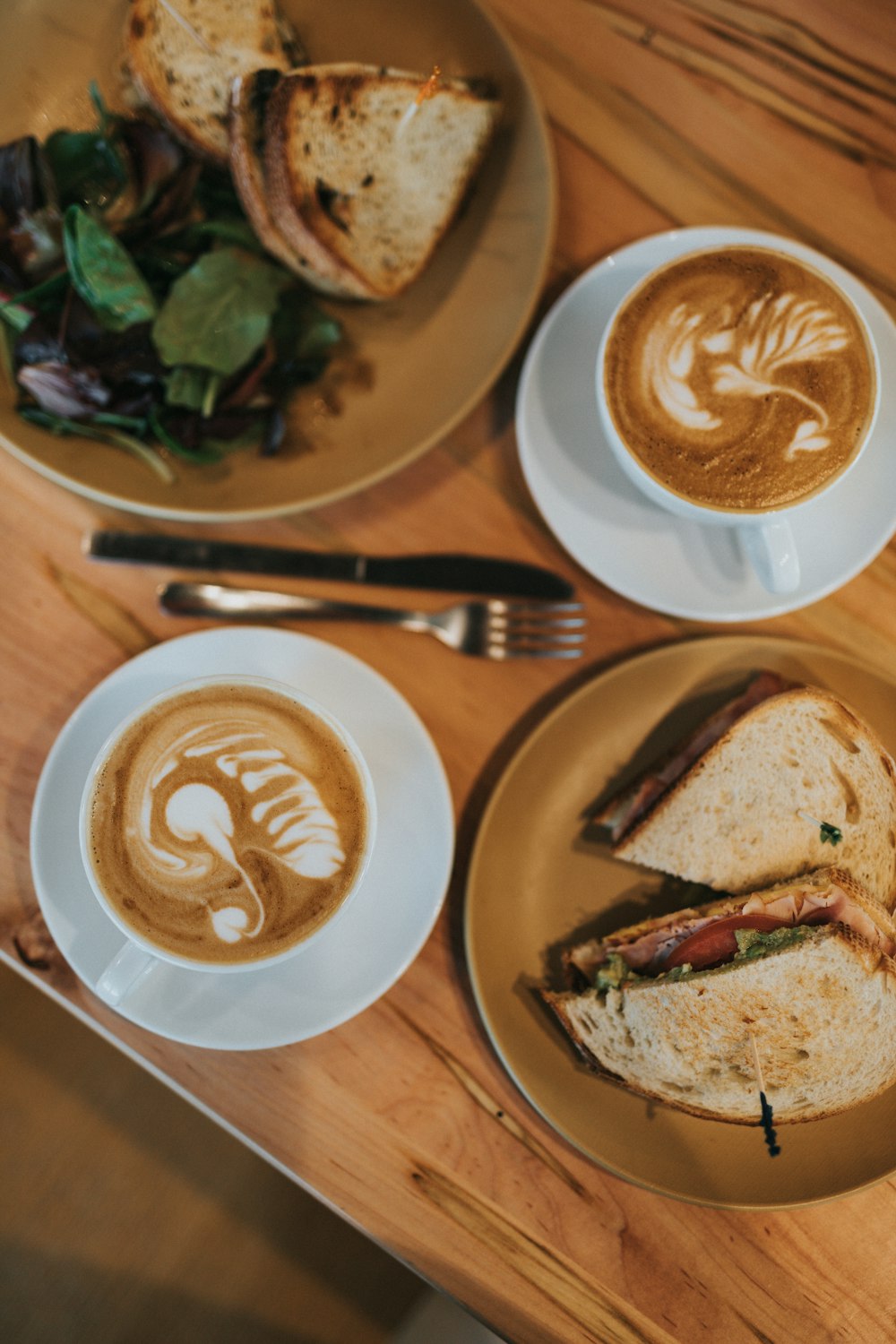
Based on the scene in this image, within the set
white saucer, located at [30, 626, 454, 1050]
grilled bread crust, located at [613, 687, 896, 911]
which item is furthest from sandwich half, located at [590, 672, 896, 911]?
white saucer, located at [30, 626, 454, 1050]

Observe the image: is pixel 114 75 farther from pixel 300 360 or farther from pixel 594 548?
pixel 594 548

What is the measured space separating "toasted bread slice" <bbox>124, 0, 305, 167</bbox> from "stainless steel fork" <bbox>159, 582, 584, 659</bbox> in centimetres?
70

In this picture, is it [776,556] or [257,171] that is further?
[257,171]

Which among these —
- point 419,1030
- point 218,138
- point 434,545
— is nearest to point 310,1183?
point 419,1030

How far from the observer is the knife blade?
1396mm

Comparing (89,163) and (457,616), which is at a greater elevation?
(89,163)

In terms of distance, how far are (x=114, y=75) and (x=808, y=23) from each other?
1.10 meters

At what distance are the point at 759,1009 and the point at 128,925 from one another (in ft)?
2.87

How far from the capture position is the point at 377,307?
4.71ft

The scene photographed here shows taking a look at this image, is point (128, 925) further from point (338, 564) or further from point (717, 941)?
point (717, 941)

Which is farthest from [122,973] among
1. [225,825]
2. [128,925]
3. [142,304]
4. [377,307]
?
[377,307]

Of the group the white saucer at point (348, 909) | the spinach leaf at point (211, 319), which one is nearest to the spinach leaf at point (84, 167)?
the spinach leaf at point (211, 319)

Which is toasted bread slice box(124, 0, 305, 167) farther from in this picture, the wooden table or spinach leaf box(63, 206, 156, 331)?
the wooden table

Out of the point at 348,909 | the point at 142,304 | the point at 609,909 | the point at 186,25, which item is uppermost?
the point at 186,25
